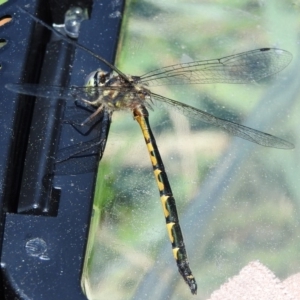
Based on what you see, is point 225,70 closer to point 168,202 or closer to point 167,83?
point 167,83

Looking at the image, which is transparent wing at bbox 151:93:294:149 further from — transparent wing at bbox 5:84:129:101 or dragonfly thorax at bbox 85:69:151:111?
transparent wing at bbox 5:84:129:101

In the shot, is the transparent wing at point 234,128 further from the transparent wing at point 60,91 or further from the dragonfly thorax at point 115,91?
the transparent wing at point 60,91

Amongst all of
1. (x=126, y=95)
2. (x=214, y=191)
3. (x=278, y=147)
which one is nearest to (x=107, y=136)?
(x=126, y=95)

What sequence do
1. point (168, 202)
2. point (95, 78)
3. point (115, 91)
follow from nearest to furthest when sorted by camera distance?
point (168, 202)
point (95, 78)
point (115, 91)

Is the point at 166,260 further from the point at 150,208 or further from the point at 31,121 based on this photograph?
the point at 31,121

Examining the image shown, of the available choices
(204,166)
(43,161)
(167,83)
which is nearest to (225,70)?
(167,83)

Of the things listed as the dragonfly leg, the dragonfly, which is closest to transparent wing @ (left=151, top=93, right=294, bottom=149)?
the dragonfly
